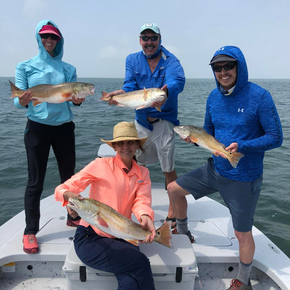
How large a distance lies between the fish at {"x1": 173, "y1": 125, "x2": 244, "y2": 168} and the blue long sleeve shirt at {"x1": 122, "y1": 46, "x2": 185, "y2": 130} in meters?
0.81

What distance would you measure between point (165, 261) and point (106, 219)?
0.70 m

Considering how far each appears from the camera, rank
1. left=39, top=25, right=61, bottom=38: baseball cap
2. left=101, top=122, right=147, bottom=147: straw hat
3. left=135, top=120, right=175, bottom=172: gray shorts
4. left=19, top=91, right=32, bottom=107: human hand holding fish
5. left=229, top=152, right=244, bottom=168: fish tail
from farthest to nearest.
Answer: left=135, top=120, right=175, bottom=172: gray shorts
left=39, top=25, right=61, bottom=38: baseball cap
left=19, top=91, right=32, bottom=107: human hand holding fish
left=101, top=122, right=147, bottom=147: straw hat
left=229, top=152, right=244, bottom=168: fish tail

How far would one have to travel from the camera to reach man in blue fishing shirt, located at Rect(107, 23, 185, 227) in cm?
366

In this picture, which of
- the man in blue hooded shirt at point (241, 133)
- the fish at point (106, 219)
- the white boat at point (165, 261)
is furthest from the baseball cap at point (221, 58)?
the white boat at point (165, 261)

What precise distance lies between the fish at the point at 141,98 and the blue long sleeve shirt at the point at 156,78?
1.02 ft

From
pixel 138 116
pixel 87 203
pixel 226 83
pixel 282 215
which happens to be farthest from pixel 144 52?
pixel 282 215

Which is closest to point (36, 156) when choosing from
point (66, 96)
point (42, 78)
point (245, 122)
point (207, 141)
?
point (66, 96)

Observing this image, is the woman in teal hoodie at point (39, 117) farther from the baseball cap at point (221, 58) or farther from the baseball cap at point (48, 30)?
the baseball cap at point (221, 58)

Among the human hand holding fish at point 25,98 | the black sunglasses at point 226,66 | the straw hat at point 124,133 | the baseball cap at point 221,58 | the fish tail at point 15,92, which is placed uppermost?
the baseball cap at point 221,58

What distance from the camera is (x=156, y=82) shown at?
3.86m

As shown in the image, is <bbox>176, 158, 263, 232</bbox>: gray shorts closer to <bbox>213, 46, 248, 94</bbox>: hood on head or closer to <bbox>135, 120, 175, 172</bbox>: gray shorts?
<bbox>213, 46, 248, 94</bbox>: hood on head

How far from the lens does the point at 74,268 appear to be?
96.2 inches

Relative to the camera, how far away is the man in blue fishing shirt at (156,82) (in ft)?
12.0

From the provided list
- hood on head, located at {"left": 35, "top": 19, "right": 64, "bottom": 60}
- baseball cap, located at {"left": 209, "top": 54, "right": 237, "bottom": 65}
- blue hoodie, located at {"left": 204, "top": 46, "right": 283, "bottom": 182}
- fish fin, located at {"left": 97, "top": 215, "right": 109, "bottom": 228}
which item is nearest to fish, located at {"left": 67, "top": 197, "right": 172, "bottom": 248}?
fish fin, located at {"left": 97, "top": 215, "right": 109, "bottom": 228}
